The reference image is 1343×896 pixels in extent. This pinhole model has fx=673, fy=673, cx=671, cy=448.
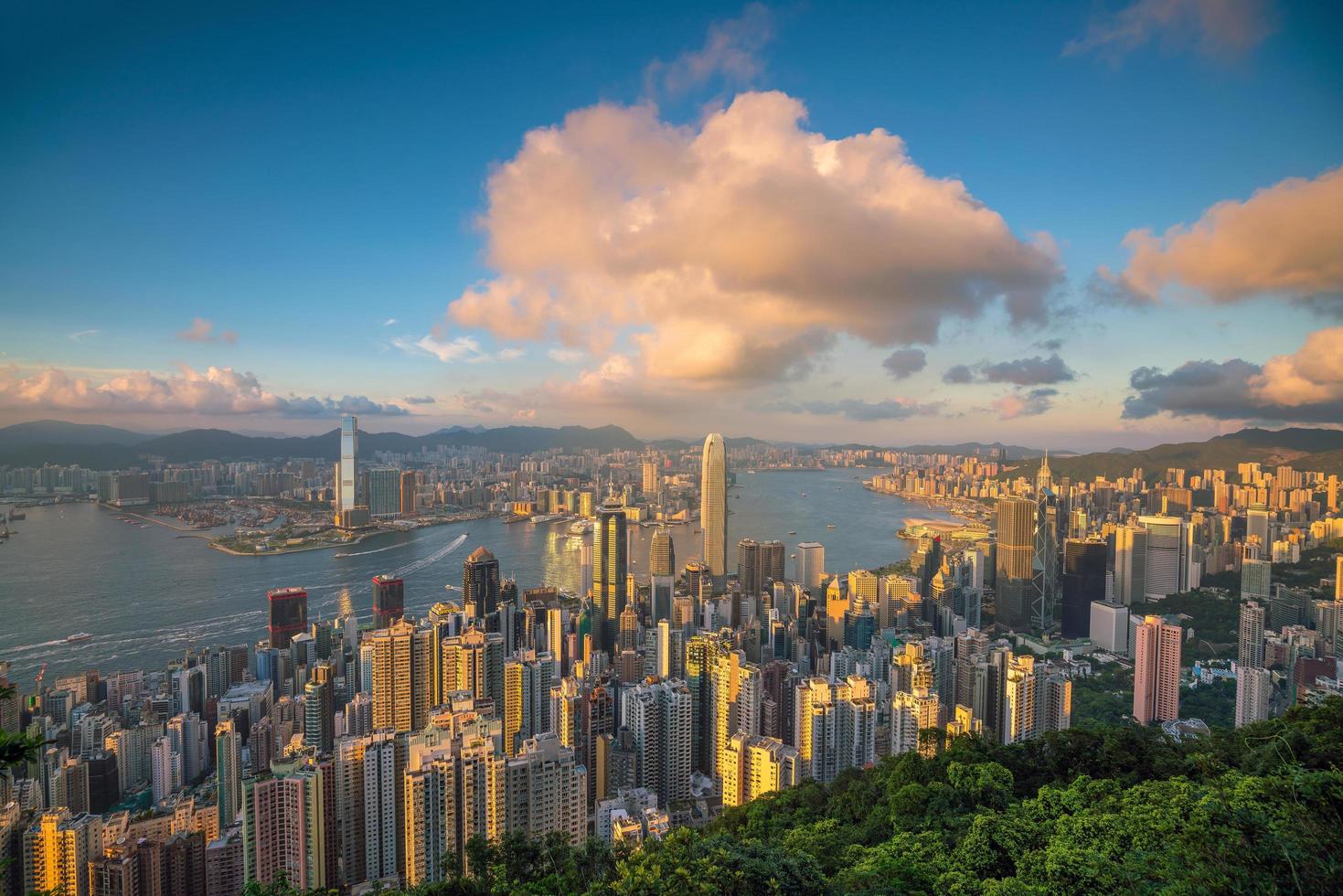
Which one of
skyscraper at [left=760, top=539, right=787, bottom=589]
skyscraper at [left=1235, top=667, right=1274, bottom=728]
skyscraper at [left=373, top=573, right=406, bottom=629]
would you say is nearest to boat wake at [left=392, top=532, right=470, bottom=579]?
skyscraper at [left=373, top=573, right=406, bottom=629]

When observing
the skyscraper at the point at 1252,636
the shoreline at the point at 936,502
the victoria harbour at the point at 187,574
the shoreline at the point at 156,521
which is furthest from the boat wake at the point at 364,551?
the skyscraper at the point at 1252,636

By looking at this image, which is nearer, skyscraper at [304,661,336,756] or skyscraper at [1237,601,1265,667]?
skyscraper at [304,661,336,756]

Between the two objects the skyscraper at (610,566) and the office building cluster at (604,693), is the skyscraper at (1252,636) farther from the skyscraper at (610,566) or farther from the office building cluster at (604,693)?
the skyscraper at (610,566)

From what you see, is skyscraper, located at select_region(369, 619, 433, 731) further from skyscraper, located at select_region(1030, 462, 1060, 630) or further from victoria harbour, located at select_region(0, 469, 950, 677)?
skyscraper, located at select_region(1030, 462, 1060, 630)

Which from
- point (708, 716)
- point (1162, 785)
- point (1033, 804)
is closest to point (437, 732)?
point (708, 716)

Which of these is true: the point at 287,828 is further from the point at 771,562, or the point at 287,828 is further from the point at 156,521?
the point at 771,562

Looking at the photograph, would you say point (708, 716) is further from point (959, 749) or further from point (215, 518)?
point (215, 518)
